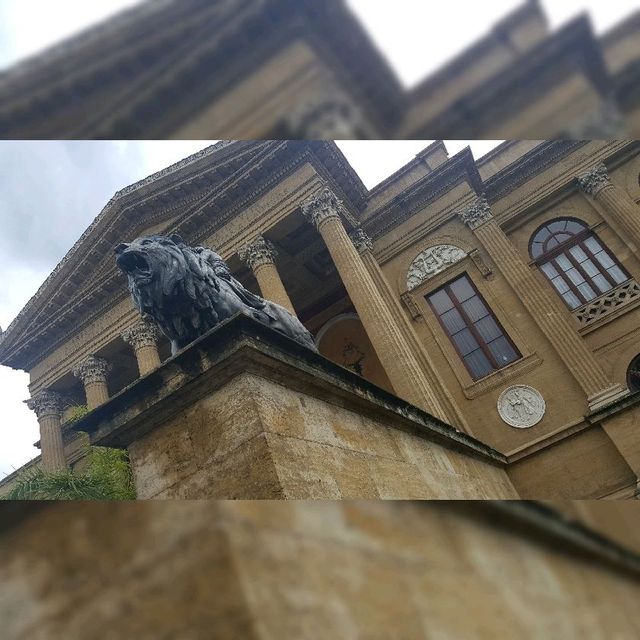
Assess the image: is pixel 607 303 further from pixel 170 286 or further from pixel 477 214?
pixel 170 286

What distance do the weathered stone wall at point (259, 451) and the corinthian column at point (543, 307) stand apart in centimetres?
1048

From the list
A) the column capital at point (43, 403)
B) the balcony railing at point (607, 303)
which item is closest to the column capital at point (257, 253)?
the balcony railing at point (607, 303)

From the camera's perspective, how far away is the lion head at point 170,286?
3.65 metres

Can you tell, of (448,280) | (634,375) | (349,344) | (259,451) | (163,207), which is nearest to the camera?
(259,451)

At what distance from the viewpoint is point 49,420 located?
1758 cm

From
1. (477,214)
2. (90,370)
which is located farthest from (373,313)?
(90,370)

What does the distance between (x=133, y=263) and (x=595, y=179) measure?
14914 millimetres

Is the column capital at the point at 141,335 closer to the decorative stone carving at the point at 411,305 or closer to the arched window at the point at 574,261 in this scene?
the decorative stone carving at the point at 411,305

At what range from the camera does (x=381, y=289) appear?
49.0 ft

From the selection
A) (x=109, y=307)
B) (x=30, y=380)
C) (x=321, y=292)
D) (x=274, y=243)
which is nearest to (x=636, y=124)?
(x=274, y=243)

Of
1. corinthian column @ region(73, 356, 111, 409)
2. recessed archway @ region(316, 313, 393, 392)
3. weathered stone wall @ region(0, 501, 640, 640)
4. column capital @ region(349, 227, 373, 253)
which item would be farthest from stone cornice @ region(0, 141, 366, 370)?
weathered stone wall @ region(0, 501, 640, 640)

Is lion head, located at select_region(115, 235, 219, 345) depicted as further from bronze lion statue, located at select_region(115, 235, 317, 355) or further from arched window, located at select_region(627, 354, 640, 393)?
arched window, located at select_region(627, 354, 640, 393)

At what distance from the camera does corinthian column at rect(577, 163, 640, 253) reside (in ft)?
45.1

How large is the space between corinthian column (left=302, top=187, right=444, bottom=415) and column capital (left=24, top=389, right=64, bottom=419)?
37.3ft
